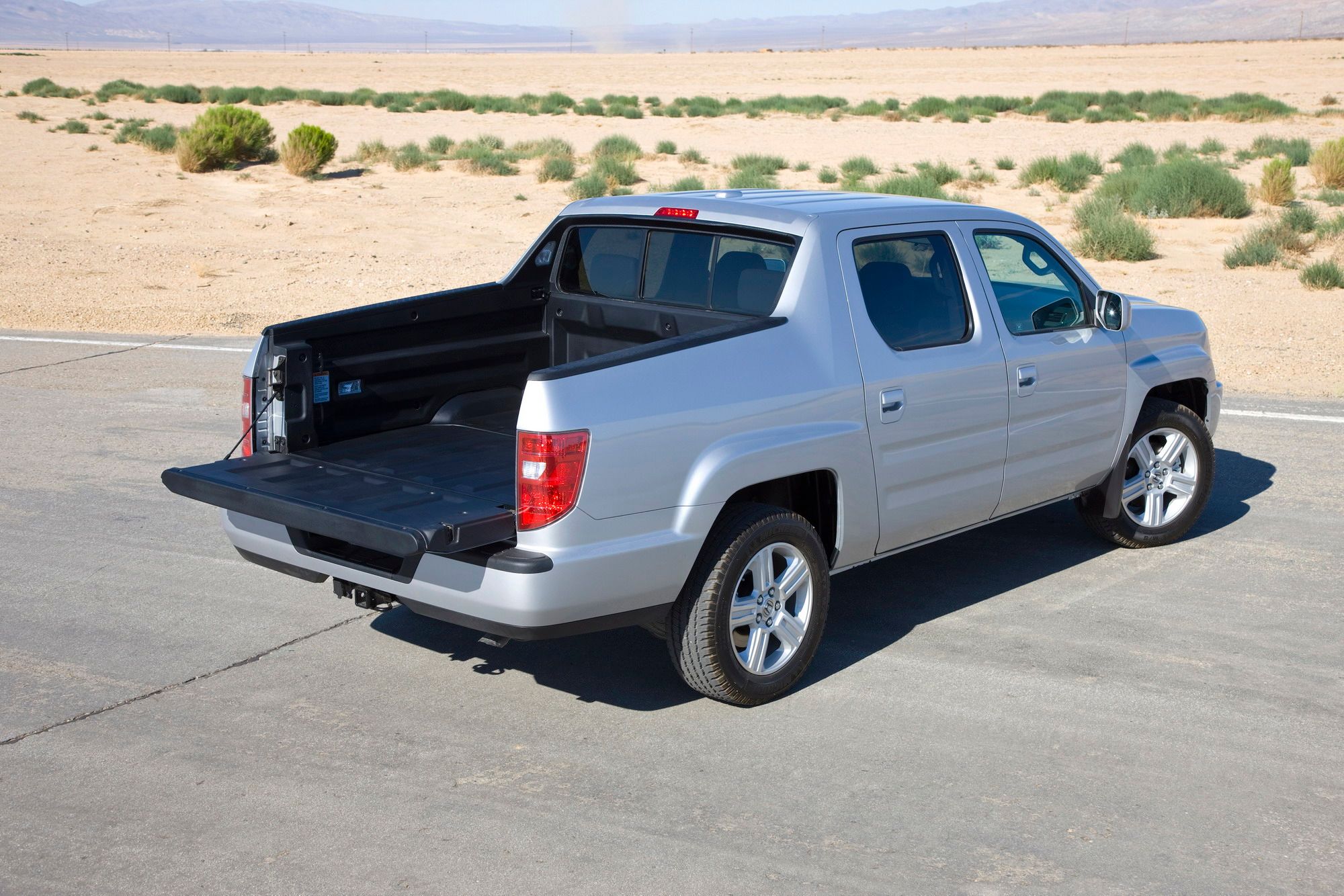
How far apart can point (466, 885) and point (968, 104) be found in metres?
55.7

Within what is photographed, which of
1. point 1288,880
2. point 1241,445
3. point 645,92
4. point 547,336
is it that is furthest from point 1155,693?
point 645,92

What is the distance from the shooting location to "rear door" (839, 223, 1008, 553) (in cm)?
556

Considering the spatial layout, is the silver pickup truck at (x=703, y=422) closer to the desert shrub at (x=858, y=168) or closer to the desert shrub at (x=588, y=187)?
the desert shrub at (x=588, y=187)

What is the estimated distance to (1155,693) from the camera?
5426 millimetres

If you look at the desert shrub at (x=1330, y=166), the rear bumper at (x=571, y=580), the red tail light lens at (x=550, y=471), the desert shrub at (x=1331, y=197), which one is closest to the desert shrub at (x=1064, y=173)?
the desert shrub at (x=1330, y=166)

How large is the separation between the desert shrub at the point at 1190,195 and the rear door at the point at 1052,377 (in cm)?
1881

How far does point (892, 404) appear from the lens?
5551 mm

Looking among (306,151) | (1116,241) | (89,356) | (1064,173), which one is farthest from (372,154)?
(89,356)

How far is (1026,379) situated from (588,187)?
22270 mm

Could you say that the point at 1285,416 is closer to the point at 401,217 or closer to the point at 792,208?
the point at 792,208

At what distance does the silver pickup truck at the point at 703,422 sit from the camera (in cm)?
468

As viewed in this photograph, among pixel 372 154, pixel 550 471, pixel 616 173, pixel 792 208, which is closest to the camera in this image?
pixel 550 471

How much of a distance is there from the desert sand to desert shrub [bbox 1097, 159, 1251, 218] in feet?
1.41

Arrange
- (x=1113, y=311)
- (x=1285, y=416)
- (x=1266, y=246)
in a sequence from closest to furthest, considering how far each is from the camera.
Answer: (x=1113, y=311) < (x=1285, y=416) < (x=1266, y=246)
